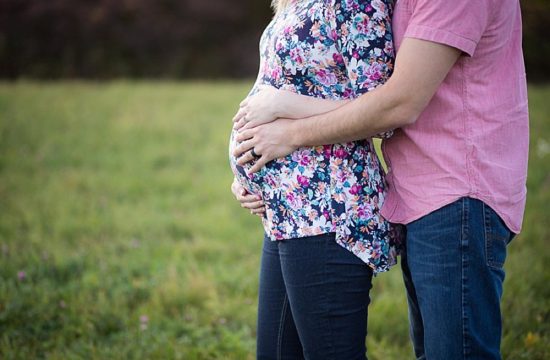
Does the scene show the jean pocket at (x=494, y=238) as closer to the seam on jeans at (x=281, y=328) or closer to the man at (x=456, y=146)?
the man at (x=456, y=146)

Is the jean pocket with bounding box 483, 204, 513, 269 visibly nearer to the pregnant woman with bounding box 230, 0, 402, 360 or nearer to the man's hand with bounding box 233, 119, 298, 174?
the pregnant woman with bounding box 230, 0, 402, 360

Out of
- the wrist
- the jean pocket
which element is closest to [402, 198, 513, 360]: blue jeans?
the jean pocket

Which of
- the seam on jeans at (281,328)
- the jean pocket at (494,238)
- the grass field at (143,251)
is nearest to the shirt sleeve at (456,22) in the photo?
the jean pocket at (494,238)

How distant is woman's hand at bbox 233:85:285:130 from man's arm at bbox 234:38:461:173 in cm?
2

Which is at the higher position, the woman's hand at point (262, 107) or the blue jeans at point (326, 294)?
the woman's hand at point (262, 107)

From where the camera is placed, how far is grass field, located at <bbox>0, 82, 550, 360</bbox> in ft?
9.27

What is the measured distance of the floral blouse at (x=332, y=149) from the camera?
4.62 ft

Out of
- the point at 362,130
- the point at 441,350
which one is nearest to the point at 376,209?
the point at 362,130

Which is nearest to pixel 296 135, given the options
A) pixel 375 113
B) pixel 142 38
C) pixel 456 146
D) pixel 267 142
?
pixel 267 142

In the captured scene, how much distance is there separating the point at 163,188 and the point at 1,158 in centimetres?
192

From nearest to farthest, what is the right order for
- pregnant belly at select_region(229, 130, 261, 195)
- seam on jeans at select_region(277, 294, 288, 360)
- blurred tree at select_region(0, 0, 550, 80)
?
pregnant belly at select_region(229, 130, 261, 195) < seam on jeans at select_region(277, 294, 288, 360) < blurred tree at select_region(0, 0, 550, 80)

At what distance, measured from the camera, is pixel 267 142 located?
150 centimetres

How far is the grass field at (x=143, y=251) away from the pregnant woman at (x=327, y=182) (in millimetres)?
1312

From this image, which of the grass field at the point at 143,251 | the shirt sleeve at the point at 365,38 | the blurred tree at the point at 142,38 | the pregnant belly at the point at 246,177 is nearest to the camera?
the shirt sleeve at the point at 365,38
